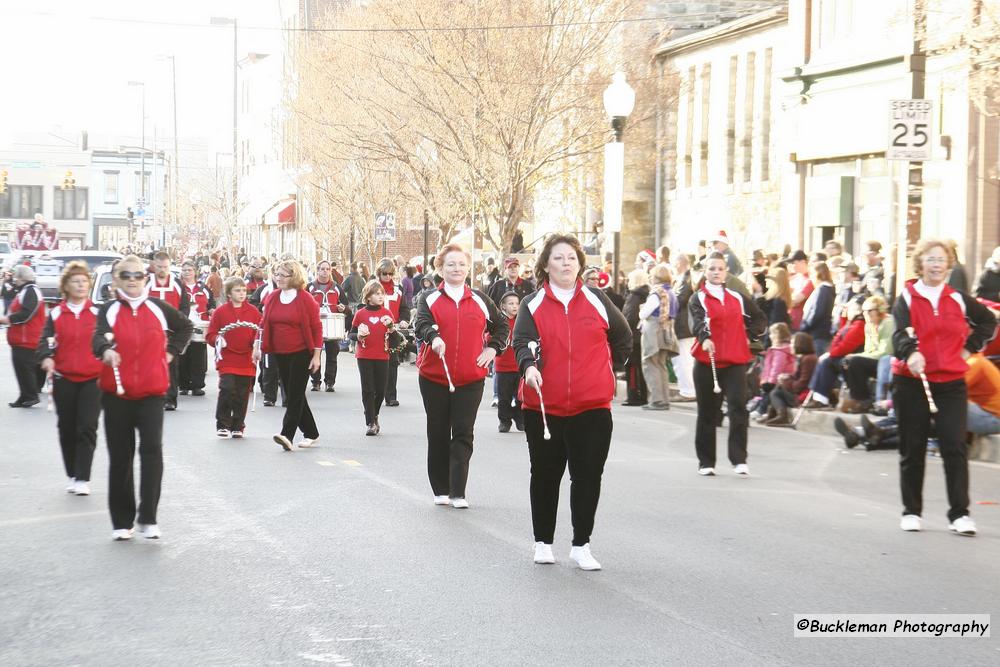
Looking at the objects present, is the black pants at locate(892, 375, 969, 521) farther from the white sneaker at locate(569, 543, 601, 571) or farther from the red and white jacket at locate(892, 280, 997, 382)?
the white sneaker at locate(569, 543, 601, 571)

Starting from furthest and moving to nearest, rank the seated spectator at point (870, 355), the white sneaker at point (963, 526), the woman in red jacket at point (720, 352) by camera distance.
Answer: the seated spectator at point (870, 355)
the woman in red jacket at point (720, 352)
the white sneaker at point (963, 526)

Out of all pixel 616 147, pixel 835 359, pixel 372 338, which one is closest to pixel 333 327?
pixel 616 147

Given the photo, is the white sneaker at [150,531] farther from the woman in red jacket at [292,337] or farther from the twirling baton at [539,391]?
the woman in red jacket at [292,337]

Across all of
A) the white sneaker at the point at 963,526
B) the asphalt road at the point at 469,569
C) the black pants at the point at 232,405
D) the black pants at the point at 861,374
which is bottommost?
the asphalt road at the point at 469,569

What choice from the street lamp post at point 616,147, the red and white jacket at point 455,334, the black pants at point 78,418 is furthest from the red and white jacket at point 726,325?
the street lamp post at point 616,147

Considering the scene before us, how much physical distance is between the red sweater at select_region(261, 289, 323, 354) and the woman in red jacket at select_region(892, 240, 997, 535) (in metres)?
6.04

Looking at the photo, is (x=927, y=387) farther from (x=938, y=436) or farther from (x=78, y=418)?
(x=78, y=418)

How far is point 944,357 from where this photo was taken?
9914mm

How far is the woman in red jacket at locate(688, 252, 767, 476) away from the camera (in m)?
13.1

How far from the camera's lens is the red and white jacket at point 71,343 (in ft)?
37.9

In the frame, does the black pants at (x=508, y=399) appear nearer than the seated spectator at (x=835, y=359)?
Yes

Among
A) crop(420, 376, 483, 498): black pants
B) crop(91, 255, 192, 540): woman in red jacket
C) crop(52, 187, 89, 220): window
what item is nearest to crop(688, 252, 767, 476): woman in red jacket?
crop(420, 376, 483, 498): black pants

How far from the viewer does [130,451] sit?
374 inches

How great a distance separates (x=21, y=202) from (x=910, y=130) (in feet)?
351
